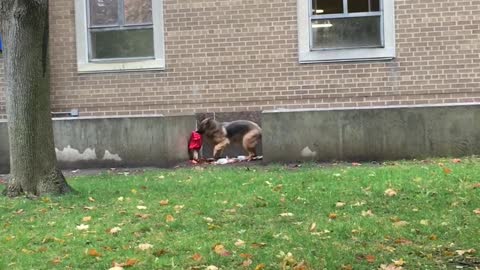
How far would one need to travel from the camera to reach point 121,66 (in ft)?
35.6

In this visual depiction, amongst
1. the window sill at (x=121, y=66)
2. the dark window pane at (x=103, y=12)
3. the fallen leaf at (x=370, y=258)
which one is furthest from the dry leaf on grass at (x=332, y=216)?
the dark window pane at (x=103, y=12)

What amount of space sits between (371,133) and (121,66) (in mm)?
4647

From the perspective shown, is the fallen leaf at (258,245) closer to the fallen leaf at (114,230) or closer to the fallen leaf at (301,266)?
the fallen leaf at (301,266)

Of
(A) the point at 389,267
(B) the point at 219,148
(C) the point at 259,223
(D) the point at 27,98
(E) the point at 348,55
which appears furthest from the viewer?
(B) the point at 219,148

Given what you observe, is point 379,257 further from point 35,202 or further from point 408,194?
point 35,202

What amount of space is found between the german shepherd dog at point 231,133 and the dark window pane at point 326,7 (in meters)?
→ 2.32

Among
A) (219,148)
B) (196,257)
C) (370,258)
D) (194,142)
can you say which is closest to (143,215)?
(196,257)

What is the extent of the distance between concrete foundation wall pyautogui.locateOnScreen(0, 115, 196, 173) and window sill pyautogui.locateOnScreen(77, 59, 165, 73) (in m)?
1.19

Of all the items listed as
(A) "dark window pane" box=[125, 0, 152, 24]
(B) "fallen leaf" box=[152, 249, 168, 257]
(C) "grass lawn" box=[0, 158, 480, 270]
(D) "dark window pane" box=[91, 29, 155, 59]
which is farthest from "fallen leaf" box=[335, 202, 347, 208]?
(A) "dark window pane" box=[125, 0, 152, 24]

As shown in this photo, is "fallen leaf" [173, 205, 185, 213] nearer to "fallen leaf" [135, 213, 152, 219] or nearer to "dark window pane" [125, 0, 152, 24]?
"fallen leaf" [135, 213, 152, 219]

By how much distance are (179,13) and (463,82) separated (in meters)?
5.14

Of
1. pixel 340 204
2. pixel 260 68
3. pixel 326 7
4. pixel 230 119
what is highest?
pixel 326 7

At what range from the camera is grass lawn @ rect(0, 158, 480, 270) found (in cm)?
450

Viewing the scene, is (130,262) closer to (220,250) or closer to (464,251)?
(220,250)
